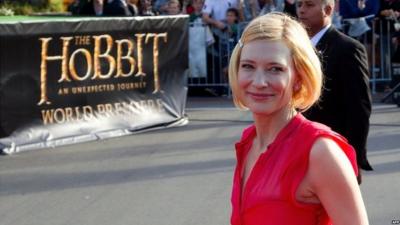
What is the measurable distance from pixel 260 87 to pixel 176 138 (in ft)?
26.9

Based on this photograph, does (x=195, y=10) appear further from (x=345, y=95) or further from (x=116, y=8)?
(x=345, y=95)

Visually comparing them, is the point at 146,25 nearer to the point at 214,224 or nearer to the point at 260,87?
the point at 214,224

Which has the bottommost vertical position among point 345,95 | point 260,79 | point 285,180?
point 345,95

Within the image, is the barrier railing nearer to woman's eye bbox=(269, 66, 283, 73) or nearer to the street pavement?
the street pavement

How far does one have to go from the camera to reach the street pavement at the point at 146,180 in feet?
23.5

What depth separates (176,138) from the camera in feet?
35.0

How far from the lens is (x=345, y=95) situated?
4.61 meters

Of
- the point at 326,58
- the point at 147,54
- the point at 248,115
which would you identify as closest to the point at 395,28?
the point at 248,115

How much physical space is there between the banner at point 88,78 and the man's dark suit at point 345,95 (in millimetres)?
5837

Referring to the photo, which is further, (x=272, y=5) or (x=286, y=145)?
(x=272, y=5)

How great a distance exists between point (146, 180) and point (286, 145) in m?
6.00

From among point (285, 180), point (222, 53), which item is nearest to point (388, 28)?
point (222, 53)

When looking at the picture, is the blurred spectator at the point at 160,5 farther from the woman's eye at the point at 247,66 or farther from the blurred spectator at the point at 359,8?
the woman's eye at the point at 247,66

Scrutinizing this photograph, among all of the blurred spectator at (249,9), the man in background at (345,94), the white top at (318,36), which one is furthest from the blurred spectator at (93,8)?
the man in background at (345,94)
